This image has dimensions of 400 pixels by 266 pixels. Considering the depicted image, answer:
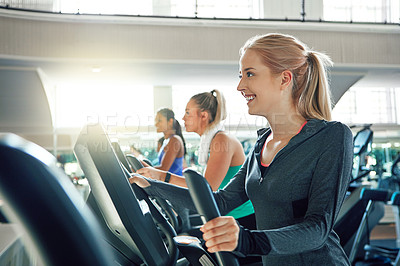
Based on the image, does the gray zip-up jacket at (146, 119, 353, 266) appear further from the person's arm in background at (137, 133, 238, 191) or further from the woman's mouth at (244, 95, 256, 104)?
the person's arm in background at (137, 133, 238, 191)

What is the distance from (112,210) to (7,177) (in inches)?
22.7

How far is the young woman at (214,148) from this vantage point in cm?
190

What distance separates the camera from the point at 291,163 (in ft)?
3.22

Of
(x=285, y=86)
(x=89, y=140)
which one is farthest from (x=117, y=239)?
(x=285, y=86)

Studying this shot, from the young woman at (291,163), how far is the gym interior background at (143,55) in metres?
3.49

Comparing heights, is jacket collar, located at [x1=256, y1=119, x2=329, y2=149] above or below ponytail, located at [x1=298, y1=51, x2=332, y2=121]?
below

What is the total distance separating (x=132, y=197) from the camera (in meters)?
0.79

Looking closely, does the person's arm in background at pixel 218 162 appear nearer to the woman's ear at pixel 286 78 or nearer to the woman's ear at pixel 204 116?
the woman's ear at pixel 204 116

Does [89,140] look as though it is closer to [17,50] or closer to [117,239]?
[117,239]

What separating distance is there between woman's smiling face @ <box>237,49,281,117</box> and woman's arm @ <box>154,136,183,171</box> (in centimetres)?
185

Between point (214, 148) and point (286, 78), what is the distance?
3.34 ft

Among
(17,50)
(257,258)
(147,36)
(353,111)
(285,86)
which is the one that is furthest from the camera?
(353,111)

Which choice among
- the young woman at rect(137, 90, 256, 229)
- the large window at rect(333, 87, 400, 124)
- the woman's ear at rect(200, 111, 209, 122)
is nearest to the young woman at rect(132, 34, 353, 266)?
the young woman at rect(137, 90, 256, 229)

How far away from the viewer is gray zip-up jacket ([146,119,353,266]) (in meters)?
0.86
